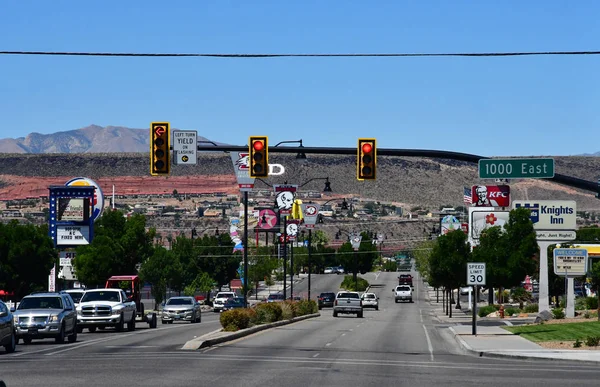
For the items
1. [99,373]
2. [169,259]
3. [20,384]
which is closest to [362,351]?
[99,373]

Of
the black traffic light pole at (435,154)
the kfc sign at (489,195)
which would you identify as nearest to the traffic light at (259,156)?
the black traffic light pole at (435,154)

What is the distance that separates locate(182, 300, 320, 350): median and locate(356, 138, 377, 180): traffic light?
753cm

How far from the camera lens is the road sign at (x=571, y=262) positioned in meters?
60.2

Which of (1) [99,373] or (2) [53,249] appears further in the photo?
(2) [53,249]

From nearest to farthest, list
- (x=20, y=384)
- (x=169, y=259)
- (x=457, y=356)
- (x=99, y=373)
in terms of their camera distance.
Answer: (x=20, y=384), (x=99, y=373), (x=457, y=356), (x=169, y=259)

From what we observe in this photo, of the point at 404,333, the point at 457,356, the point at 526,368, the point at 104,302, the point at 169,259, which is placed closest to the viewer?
the point at 526,368

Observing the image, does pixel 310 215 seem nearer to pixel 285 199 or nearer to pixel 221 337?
pixel 285 199

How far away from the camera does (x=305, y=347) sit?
114ft

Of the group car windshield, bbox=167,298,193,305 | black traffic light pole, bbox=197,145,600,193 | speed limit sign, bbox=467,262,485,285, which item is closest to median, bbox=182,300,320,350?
car windshield, bbox=167,298,193,305

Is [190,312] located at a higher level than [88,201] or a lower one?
lower

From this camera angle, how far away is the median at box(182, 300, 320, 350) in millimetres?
34844

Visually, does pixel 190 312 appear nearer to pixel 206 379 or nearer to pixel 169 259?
pixel 206 379

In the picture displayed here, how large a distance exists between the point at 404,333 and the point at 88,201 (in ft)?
117

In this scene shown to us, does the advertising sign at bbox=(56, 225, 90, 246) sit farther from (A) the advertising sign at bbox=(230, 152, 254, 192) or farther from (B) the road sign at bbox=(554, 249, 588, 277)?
(A) the advertising sign at bbox=(230, 152, 254, 192)
